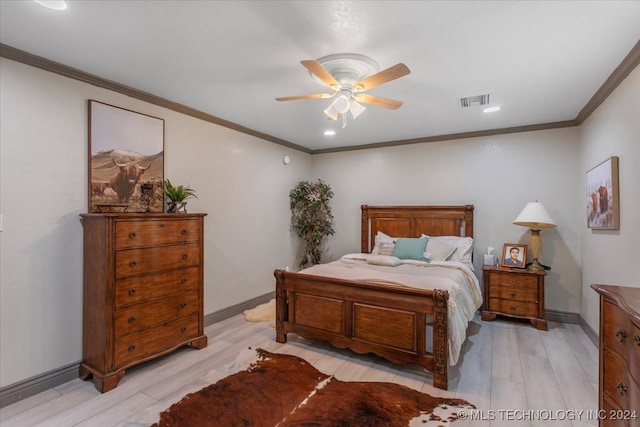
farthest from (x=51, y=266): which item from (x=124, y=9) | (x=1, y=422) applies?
(x=124, y=9)

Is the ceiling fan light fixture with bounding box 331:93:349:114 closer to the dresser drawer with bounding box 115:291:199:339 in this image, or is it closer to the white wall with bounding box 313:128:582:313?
the dresser drawer with bounding box 115:291:199:339

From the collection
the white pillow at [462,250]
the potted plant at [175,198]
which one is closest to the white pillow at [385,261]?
the white pillow at [462,250]

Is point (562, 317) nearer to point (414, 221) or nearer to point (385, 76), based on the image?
point (414, 221)

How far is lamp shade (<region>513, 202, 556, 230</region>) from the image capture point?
357cm

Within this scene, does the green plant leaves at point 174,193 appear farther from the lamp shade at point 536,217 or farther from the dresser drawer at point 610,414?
the lamp shade at point 536,217

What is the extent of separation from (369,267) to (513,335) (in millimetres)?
1773

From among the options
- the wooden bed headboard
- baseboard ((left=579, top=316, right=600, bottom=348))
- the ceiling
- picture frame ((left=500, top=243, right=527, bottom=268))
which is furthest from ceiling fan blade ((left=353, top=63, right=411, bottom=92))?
baseboard ((left=579, top=316, right=600, bottom=348))

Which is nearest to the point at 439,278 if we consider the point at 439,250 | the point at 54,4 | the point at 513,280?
the point at 439,250

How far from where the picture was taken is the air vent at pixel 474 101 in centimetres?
304

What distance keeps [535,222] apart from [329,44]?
124 inches

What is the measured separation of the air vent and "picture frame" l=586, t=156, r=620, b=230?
117 centimetres

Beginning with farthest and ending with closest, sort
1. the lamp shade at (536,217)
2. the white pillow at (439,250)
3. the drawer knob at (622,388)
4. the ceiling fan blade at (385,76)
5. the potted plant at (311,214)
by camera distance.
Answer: the potted plant at (311,214) → the white pillow at (439,250) → the lamp shade at (536,217) → the ceiling fan blade at (385,76) → the drawer knob at (622,388)

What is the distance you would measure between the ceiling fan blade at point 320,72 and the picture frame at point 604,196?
246 cm

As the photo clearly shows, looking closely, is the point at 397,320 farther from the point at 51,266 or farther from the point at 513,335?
the point at 51,266
